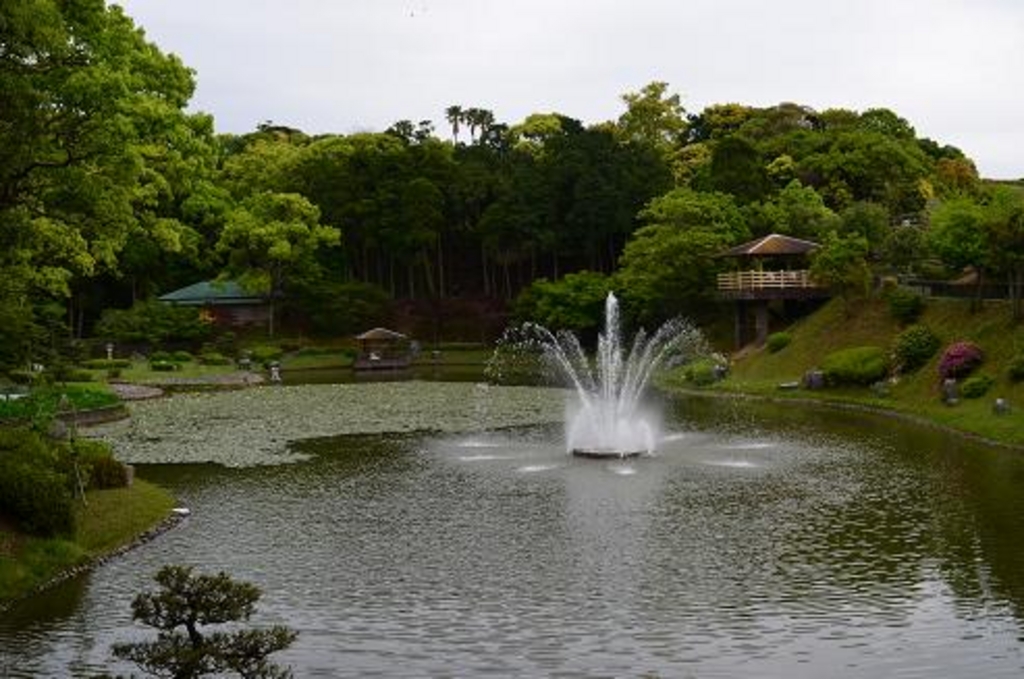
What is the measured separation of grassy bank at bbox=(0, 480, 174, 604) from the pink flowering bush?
32.7 metres

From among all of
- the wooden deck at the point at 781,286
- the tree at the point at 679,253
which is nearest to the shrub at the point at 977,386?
the wooden deck at the point at 781,286

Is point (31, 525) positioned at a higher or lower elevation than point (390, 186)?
lower

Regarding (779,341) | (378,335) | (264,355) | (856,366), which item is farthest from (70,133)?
(378,335)

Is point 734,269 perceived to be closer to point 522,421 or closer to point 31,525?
point 522,421

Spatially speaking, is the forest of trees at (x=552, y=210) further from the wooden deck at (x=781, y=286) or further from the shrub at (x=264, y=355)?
the shrub at (x=264, y=355)

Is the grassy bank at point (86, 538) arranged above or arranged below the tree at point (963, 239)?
below

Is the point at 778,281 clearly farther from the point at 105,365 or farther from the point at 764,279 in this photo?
the point at 105,365

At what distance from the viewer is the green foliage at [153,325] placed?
86438 millimetres

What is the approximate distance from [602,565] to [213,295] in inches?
3053

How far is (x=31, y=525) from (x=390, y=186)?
77467mm

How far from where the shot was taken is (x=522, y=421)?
163ft

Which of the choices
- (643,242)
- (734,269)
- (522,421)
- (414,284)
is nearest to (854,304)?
(734,269)

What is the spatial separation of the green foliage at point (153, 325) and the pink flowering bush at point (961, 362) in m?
58.6

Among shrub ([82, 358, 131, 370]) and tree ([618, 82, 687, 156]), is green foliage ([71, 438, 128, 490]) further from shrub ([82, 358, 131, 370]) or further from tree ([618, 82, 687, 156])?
tree ([618, 82, 687, 156])
